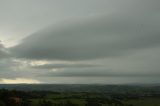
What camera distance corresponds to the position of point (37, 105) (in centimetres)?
16512

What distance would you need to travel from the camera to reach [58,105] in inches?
7190

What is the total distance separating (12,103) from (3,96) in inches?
311

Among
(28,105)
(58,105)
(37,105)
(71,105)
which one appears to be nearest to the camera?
(28,105)

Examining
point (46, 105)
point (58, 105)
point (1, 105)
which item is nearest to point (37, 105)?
point (46, 105)

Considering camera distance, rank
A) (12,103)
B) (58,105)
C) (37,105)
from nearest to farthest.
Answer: (12,103)
(37,105)
(58,105)

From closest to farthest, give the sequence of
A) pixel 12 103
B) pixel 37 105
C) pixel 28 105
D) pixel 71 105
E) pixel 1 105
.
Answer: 1. pixel 1 105
2. pixel 12 103
3. pixel 28 105
4. pixel 37 105
5. pixel 71 105

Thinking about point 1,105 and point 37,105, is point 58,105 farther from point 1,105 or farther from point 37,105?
point 1,105

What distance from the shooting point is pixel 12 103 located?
123 meters

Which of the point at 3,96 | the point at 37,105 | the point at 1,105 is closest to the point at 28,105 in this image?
the point at 37,105

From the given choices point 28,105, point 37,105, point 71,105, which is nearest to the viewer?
point 28,105

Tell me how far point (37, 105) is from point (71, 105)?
3701cm

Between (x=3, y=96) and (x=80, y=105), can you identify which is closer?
(x=3, y=96)

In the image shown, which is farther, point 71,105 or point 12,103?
point 71,105

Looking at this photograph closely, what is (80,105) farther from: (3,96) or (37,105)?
(3,96)
